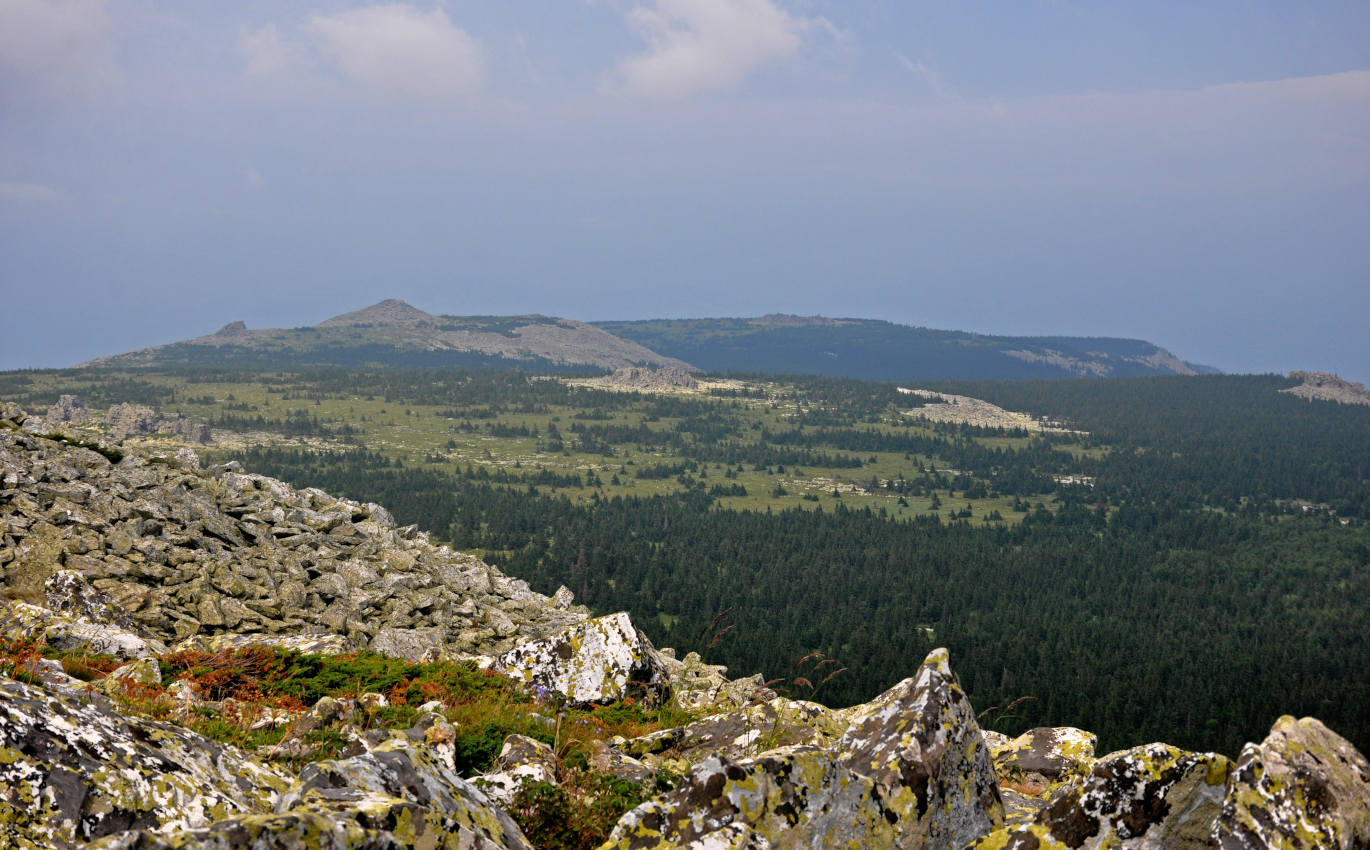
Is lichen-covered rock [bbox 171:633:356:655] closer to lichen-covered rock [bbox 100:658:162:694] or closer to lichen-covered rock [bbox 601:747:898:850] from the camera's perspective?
lichen-covered rock [bbox 100:658:162:694]

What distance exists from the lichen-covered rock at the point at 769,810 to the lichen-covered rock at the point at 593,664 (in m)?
11.7

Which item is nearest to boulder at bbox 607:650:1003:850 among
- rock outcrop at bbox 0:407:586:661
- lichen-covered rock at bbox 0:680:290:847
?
lichen-covered rock at bbox 0:680:290:847

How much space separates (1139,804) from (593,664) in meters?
14.2

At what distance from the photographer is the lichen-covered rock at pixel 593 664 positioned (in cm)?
2033

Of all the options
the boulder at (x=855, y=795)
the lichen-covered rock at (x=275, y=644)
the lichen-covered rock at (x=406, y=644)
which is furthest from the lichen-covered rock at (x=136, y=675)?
the boulder at (x=855, y=795)

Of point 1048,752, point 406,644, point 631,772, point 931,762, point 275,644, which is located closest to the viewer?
point 931,762

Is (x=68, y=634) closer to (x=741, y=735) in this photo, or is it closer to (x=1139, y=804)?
(x=741, y=735)

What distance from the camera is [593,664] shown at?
20.7 metres

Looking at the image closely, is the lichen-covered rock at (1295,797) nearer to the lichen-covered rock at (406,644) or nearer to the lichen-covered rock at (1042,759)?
the lichen-covered rock at (1042,759)

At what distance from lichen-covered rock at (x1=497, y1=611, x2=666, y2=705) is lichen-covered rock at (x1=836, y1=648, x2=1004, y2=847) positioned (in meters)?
10.0

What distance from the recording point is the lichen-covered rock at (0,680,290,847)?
296 inches

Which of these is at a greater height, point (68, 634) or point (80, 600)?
point (68, 634)

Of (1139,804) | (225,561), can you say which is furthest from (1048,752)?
(225,561)

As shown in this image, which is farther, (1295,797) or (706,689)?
(706,689)
